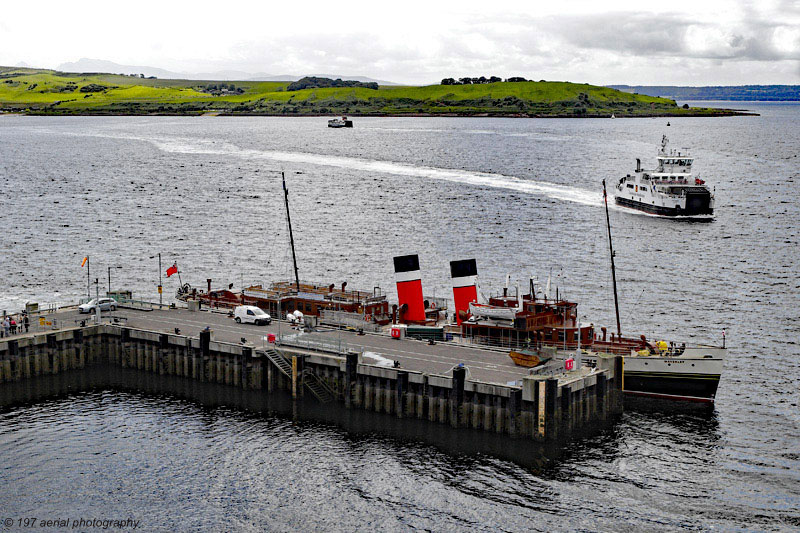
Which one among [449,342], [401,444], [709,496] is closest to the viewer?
[709,496]

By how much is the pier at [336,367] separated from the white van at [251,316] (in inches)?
25.2

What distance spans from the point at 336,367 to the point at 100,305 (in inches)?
1050

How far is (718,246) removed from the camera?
124 meters

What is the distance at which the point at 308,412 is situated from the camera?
201ft

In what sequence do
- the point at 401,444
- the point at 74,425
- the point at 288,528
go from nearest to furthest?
the point at 288,528, the point at 401,444, the point at 74,425

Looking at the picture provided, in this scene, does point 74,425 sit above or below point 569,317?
below

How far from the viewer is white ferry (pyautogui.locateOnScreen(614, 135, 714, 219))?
484ft

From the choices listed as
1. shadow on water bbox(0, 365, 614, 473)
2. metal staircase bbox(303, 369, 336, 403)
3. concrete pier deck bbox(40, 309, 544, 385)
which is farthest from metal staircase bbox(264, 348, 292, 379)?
shadow on water bbox(0, 365, 614, 473)

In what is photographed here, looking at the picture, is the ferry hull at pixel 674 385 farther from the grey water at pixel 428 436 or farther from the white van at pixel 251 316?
the white van at pixel 251 316

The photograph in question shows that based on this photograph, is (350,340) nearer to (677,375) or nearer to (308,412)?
(308,412)

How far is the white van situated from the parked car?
37.5 ft

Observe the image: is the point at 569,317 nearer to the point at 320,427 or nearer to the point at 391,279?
the point at 320,427

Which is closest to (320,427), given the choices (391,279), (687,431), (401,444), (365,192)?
(401,444)

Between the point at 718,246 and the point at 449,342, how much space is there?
69.4 meters
